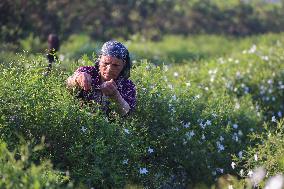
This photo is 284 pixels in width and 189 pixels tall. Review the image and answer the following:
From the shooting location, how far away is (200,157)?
15.9 ft

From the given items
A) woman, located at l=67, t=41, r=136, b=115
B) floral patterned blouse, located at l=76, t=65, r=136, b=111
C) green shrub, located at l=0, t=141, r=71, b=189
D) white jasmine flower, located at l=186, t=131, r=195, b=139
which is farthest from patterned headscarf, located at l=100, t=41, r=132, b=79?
green shrub, located at l=0, t=141, r=71, b=189

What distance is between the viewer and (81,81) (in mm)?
3850

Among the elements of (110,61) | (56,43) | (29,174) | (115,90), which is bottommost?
(29,174)

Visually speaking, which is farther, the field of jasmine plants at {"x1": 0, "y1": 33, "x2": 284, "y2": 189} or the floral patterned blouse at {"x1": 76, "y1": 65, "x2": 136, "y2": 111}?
the floral patterned blouse at {"x1": 76, "y1": 65, "x2": 136, "y2": 111}

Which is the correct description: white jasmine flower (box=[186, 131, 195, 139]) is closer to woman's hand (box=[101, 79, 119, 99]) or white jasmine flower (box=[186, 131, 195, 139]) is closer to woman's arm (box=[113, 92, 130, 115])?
woman's arm (box=[113, 92, 130, 115])

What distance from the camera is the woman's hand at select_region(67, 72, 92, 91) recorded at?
3.84m

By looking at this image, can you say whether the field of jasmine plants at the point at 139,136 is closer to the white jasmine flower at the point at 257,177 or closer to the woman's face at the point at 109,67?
the white jasmine flower at the point at 257,177

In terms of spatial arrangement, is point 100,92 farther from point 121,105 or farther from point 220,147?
point 220,147

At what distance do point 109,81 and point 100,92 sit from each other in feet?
0.70

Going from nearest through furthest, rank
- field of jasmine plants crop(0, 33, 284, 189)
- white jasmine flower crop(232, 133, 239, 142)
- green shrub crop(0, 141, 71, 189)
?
1. green shrub crop(0, 141, 71, 189)
2. field of jasmine plants crop(0, 33, 284, 189)
3. white jasmine flower crop(232, 133, 239, 142)

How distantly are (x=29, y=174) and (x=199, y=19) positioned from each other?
15.2m

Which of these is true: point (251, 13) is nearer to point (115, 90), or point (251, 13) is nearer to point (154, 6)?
point (154, 6)

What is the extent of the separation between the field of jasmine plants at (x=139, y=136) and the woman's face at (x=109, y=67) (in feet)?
0.87

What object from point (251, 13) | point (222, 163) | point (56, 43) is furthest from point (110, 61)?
point (251, 13)
